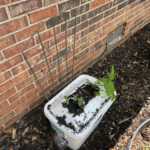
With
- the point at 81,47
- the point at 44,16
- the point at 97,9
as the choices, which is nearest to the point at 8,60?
the point at 44,16

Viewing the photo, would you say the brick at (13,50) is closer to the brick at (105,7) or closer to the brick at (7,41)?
the brick at (7,41)

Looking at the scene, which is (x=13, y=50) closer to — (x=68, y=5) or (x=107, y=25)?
(x=68, y=5)

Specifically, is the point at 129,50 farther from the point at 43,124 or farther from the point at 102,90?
the point at 43,124

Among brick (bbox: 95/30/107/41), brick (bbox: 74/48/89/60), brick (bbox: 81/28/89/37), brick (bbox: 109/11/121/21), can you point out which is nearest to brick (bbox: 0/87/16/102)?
brick (bbox: 74/48/89/60)

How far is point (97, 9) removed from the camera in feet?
5.36

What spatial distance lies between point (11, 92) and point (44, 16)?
75 cm

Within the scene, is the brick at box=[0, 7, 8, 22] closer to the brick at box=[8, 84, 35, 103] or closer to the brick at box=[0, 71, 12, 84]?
the brick at box=[0, 71, 12, 84]

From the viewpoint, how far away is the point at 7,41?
1002 mm

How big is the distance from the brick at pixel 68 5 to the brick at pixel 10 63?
1.87 ft

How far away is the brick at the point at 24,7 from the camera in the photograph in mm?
934

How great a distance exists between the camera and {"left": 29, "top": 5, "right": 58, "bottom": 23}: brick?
41.5 inches

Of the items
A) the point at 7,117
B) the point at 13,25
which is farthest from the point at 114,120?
the point at 13,25

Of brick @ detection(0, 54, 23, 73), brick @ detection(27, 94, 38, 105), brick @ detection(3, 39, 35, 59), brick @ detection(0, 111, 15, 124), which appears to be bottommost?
brick @ detection(0, 111, 15, 124)

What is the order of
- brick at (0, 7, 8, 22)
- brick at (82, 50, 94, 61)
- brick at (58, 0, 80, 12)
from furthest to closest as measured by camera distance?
brick at (82, 50, 94, 61) < brick at (58, 0, 80, 12) < brick at (0, 7, 8, 22)
